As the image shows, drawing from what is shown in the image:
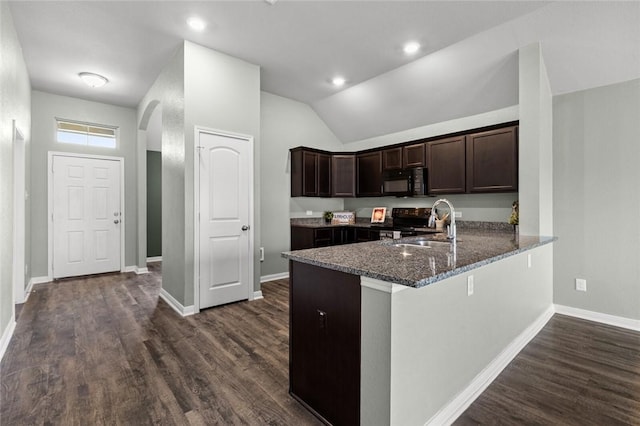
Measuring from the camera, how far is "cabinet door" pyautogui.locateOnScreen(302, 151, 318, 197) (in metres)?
5.10

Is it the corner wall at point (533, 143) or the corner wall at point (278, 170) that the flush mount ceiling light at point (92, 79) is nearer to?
the corner wall at point (278, 170)

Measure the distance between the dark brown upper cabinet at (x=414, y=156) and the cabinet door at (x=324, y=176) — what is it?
4.36ft

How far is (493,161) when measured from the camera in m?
3.84

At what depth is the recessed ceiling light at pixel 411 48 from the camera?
11.4 ft

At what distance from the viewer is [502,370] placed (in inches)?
90.7

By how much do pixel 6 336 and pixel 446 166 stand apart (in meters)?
5.14

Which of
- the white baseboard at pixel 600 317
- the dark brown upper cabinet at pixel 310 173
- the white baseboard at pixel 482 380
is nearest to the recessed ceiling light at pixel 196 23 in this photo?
the dark brown upper cabinet at pixel 310 173

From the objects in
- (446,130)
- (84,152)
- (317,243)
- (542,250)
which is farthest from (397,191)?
(84,152)

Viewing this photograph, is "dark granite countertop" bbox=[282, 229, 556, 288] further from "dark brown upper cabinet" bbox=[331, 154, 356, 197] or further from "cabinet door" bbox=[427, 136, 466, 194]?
"dark brown upper cabinet" bbox=[331, 154, 356, 197]

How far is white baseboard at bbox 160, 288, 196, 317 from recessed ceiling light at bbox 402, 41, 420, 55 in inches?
151

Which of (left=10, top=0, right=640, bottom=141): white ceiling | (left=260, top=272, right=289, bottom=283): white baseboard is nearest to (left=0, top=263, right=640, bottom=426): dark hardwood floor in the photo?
(left=260, top=272, right=289, bottom=283): white baseboard

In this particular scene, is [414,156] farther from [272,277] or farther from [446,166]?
[272,277]

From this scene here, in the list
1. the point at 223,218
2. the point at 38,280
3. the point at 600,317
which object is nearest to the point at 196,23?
the point at 223,218

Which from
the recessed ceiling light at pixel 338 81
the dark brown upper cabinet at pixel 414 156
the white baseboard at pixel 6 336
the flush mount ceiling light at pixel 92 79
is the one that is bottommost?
the white baseboard at pixel 6 336
